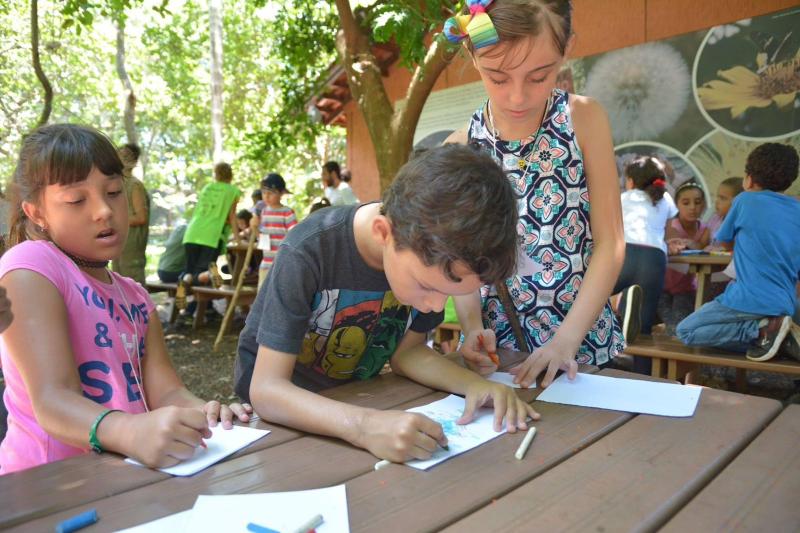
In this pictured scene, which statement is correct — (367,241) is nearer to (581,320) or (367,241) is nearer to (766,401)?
(581,320)

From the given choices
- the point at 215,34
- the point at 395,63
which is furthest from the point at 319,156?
the point at 395,63

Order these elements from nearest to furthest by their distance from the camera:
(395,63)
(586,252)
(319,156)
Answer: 1. (586,252)
2. (395,63)
3. (319,156)

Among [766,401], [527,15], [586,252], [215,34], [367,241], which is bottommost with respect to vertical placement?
[766,401]

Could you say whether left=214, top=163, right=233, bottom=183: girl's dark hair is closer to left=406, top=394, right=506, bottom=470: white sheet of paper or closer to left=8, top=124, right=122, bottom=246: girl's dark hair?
left=8, top=124, right=122, bottom=246: girl's dark hair

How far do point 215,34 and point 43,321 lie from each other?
40.8ft

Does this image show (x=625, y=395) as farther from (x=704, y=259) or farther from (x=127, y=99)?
(x=127, y=99)

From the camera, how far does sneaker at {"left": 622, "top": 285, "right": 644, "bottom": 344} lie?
358 centimetres

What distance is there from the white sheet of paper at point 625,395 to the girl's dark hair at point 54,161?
1.18 m

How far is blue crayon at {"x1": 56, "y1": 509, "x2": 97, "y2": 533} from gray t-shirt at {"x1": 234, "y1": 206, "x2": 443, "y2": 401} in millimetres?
518

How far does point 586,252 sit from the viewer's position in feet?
5.70

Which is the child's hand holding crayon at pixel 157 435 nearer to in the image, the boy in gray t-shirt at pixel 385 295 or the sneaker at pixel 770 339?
the boy in gray t-shirt at pixel 385 295

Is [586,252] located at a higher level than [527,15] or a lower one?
lower

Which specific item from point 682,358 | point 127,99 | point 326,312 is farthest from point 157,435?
point 127,99

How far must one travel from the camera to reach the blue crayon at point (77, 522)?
0.81 meters
